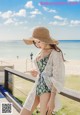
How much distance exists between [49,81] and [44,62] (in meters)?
0.15

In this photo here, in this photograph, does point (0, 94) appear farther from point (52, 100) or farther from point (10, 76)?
point (52, 100)

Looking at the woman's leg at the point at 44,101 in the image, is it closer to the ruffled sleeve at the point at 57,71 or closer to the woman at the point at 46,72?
the woman at the point at 46,72

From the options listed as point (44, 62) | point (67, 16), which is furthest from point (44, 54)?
point (67, 16)

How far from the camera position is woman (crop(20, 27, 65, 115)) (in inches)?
109

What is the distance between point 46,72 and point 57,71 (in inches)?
4.0

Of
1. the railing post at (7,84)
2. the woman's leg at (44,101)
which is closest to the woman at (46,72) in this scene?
the woman's leg at (44,101)

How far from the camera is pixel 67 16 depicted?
98.8 metres

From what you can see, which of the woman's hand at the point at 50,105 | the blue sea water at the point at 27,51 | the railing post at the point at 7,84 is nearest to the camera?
the woman's hand at the point at 50,105

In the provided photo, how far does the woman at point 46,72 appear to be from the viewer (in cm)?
276

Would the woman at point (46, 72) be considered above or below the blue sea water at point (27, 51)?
above

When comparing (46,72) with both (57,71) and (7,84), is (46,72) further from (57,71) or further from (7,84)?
(7,84)

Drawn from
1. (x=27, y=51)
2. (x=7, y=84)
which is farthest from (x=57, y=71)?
(x=27, y=51)

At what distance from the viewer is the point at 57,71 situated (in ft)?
9.05

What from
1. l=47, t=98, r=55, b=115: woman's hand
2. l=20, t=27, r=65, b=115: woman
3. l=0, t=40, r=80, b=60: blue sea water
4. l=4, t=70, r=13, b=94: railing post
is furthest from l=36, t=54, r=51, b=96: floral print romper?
l=0, t=40, r=80, b=60: blue sea water
